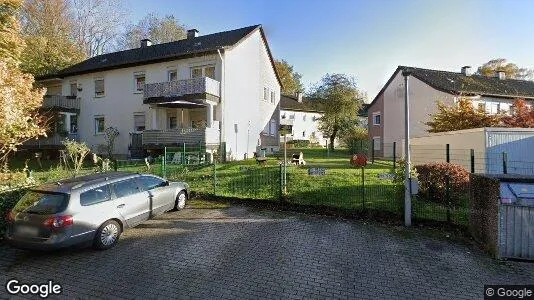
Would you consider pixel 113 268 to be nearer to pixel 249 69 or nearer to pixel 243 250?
pixel 243 250

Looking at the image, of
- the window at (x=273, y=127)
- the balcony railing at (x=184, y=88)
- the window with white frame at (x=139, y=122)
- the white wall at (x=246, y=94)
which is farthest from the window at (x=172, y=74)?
the window at (x=273, y=127)

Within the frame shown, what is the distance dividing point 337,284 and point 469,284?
84.0 inches

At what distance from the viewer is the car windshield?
6.08 metres

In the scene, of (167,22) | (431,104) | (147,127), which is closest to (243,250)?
(147,127)

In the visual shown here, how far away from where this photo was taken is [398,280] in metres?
5.26

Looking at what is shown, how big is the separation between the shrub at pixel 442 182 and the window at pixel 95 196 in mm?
8911

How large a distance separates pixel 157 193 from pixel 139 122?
53.6ft

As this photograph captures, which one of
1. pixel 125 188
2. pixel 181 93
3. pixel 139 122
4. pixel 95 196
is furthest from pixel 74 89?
pixel 95 196

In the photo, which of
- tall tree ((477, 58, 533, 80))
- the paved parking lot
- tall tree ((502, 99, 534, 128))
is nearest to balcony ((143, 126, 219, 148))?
the paved parking lot

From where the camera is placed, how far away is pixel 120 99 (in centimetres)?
2383

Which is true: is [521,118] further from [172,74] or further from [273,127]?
[172,74]

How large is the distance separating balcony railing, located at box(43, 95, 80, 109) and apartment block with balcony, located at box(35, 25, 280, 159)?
0.26 metres

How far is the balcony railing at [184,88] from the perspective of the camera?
1908cm

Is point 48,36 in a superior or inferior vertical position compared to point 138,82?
superior
